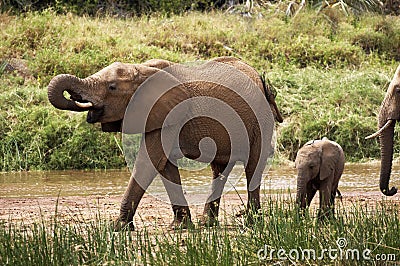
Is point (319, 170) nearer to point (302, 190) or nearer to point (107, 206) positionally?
point (302, 190)

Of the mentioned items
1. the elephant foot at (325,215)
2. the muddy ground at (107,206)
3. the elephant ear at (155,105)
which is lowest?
Result: the muddy ground at (107,206)

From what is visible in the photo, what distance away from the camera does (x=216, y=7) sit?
2620 centimetres

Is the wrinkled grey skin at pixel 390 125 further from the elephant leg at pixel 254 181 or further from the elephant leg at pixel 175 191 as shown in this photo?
the elephant leg at pixel 175 191

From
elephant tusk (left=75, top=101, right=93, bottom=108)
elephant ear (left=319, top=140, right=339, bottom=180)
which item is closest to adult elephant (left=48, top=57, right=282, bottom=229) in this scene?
elephant tusk (left=75, top=101, right=93, bottom=108)

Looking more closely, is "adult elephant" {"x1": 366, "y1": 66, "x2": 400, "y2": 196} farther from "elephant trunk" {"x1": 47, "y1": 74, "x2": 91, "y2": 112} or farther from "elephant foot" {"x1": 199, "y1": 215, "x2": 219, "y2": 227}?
"elephant trunk" {"x1": 47, "y1": 74, "x2": 91, "y2": 112}

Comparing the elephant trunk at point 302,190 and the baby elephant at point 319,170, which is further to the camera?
the baby elephant at point 319,170

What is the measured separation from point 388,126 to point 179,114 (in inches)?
91.8

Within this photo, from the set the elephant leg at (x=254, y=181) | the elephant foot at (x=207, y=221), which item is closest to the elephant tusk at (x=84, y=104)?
the elephant foot at (x=207, y=221)

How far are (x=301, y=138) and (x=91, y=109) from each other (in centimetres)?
915

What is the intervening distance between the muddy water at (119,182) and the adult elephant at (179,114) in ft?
9.63

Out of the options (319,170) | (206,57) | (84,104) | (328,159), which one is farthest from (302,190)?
(206,57)

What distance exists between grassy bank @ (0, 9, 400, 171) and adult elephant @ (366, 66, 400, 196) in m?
7.30

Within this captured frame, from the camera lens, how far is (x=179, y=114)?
865 centimetres

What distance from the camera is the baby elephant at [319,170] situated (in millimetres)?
9117
